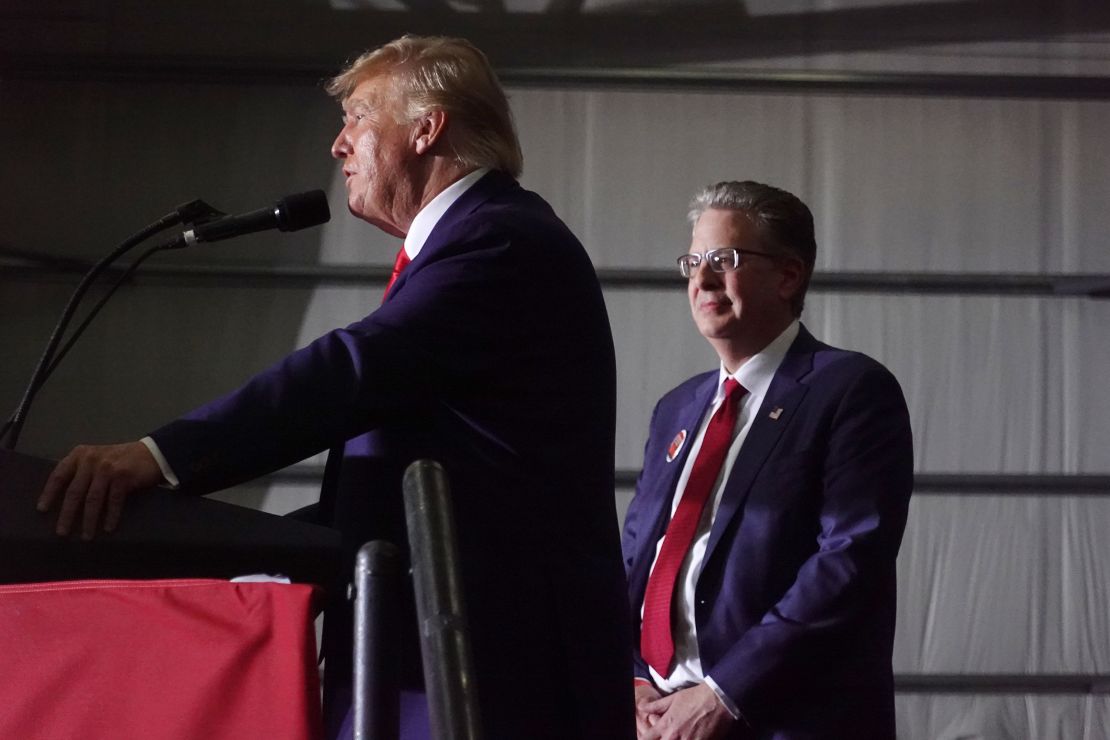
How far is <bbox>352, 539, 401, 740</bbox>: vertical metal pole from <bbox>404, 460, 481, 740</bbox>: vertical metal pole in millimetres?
18

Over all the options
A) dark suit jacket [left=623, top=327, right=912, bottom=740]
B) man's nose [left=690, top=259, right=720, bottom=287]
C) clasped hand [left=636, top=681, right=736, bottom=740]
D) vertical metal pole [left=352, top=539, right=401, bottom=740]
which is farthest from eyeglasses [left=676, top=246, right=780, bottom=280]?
vertical metal pole [left=352, top=539, right=401, bottom=740]

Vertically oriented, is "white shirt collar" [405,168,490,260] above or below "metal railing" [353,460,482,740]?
above

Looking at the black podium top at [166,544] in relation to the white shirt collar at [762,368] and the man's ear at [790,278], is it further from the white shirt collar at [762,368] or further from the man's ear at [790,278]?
the man's ear at [790,278]

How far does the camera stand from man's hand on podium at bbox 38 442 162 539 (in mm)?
993

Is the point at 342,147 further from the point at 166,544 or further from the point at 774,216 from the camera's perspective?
the point at 774,216

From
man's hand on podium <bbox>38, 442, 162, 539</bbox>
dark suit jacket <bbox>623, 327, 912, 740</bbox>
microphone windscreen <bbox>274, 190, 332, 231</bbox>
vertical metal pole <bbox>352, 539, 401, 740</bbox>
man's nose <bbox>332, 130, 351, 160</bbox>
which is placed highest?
man's nose <bbox>332, 130, 351, 160</bbox>

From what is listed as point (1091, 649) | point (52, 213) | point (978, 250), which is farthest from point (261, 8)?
point (1091, 649)

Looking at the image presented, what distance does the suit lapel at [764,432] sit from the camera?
2.10 metres

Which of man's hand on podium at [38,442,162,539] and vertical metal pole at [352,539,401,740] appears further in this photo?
man's hand on podium at [38,442,162,539]

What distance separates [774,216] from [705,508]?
588 millimetres

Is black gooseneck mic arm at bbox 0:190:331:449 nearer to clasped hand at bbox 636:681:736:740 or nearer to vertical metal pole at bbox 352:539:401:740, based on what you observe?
vertical metal pole at bbox 352:539:401:740

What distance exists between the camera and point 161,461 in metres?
1.13

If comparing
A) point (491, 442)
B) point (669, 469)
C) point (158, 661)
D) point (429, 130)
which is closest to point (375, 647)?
point (158, 661)

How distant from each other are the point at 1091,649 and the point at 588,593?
11.3 feet
